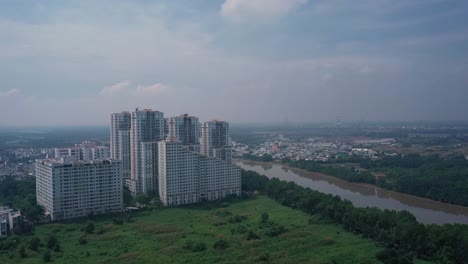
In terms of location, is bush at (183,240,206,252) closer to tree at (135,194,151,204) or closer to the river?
tree at (135,194,151,204)

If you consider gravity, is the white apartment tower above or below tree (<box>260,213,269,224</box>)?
above

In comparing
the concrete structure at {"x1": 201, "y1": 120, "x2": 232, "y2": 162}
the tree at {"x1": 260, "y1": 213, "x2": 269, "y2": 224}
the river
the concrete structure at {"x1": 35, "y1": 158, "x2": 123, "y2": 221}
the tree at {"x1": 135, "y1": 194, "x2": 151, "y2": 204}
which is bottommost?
the river

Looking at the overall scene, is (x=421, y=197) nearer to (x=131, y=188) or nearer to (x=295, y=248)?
(x=295, y=248)

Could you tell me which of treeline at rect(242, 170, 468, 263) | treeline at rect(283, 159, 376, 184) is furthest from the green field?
treeline at rect(283, 159, 376, 184)

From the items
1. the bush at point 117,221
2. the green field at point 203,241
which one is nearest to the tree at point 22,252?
the green field at point 203,241

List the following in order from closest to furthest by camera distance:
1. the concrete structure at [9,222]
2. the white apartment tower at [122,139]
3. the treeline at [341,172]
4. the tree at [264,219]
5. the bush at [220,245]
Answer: the bush at [220,245] → the concrete structure at [9,222] → the tree at [264,219] → the white apartment tower at [122,139] → the treeline at [341,172]

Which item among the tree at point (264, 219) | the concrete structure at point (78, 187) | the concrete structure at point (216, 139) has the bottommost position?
the tree at point (264, 219)

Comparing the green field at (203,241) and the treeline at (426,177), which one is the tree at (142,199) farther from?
the treeline at (426,177)
